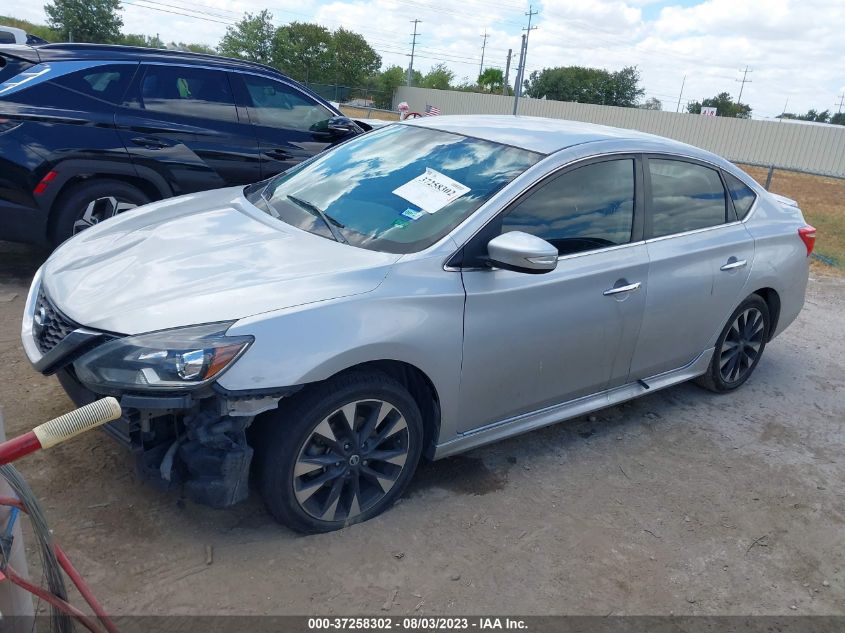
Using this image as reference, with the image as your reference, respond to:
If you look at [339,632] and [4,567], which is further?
[339,632]

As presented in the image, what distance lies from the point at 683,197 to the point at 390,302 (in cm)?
218

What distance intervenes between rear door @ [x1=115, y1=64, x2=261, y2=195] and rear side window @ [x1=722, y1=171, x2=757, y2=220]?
397 cm

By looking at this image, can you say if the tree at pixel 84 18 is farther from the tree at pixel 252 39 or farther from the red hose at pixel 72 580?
the red hose at pixel 72 580

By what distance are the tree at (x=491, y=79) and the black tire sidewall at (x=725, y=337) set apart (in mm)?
78750

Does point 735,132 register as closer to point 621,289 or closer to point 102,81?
point 102,81

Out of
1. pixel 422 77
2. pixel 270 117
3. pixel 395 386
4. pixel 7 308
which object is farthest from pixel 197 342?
pixel 422 77

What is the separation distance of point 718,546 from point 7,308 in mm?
4871

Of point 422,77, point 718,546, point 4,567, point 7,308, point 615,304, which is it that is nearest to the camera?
point 4,567

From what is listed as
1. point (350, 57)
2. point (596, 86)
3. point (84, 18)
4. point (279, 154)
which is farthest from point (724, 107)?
point (279, 154)

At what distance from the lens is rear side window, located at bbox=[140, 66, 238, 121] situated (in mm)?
5840

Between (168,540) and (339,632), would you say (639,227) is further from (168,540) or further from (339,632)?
(168,540)

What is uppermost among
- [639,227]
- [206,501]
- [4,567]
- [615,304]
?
[639,227]

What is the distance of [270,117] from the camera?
21.3 feet

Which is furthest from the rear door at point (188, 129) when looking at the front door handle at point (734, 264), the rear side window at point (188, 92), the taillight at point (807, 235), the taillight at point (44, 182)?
the taillight at point (807, 235)
